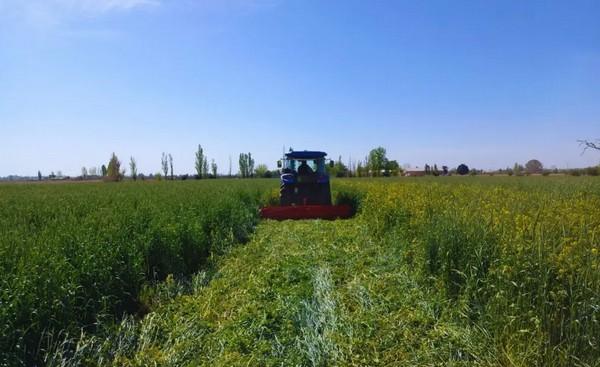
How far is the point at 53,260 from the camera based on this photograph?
13.0 feet

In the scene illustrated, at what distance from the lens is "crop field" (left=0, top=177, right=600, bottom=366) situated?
318cm

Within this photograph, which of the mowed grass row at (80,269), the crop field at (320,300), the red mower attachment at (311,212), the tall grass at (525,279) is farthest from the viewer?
the red mower attachment at (311,212)

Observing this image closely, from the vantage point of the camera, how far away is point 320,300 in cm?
474

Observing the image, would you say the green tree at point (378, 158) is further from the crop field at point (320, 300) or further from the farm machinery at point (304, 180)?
the crop field at point (320, 300)

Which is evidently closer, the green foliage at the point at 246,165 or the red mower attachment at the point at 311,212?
the red mower attachment at the point at 311,212

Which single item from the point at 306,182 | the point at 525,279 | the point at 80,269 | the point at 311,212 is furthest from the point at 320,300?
the point at 306,182

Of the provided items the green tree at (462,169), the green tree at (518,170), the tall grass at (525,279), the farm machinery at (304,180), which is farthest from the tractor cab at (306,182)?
the green tree at (462,169)

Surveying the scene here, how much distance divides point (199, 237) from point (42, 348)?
3892 mm

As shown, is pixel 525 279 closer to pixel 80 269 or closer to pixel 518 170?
pixel 80 269

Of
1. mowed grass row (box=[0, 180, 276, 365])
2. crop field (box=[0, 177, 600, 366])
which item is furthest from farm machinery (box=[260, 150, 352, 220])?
crop field (box=[0, 177, 600, 366])

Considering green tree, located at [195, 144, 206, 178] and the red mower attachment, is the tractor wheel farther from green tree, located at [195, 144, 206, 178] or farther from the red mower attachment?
green tree, located at [195, 144, 206, 178]

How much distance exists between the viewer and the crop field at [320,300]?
3180 mm

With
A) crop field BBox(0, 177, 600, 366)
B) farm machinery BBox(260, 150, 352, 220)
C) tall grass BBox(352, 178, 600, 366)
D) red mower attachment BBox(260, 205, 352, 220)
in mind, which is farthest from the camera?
farm machinery BBox(260, 150, 352, 220)

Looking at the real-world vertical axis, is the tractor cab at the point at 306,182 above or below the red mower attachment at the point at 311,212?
above
